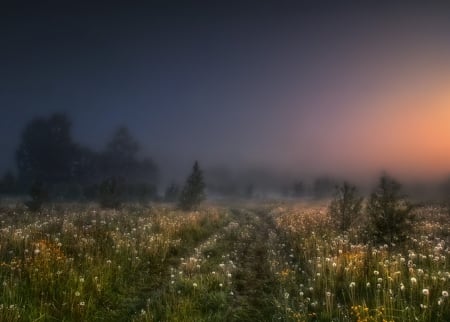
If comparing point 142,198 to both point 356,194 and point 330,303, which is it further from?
point 330,303

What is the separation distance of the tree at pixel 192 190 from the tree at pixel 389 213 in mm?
25946

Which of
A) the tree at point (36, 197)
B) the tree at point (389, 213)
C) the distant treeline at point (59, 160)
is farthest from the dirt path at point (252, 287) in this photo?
the distant treeline at point (59, 160)

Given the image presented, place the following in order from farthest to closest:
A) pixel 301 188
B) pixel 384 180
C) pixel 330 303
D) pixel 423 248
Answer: pixel 301 188 < pixel 384 180 < pixel 423 248 < pixel 330 303

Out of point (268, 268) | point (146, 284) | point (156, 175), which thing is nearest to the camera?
point (146, 284)

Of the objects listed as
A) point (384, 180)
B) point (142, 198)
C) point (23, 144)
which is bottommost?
point (142, 198)

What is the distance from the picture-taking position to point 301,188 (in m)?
105

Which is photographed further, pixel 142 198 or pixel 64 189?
pixel 64 189

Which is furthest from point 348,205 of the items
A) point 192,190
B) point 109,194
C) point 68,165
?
point 68,165

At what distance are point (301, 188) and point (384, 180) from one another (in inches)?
3623

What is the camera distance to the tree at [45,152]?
7394 centimetres

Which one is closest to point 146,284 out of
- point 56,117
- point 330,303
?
point 330,303

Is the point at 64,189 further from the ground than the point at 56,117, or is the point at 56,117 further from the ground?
the point at 56,117

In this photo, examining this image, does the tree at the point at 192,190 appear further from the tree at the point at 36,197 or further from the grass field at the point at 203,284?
the grass field at the point at 203,284

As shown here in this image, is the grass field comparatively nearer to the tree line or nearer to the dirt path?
the dirt path
